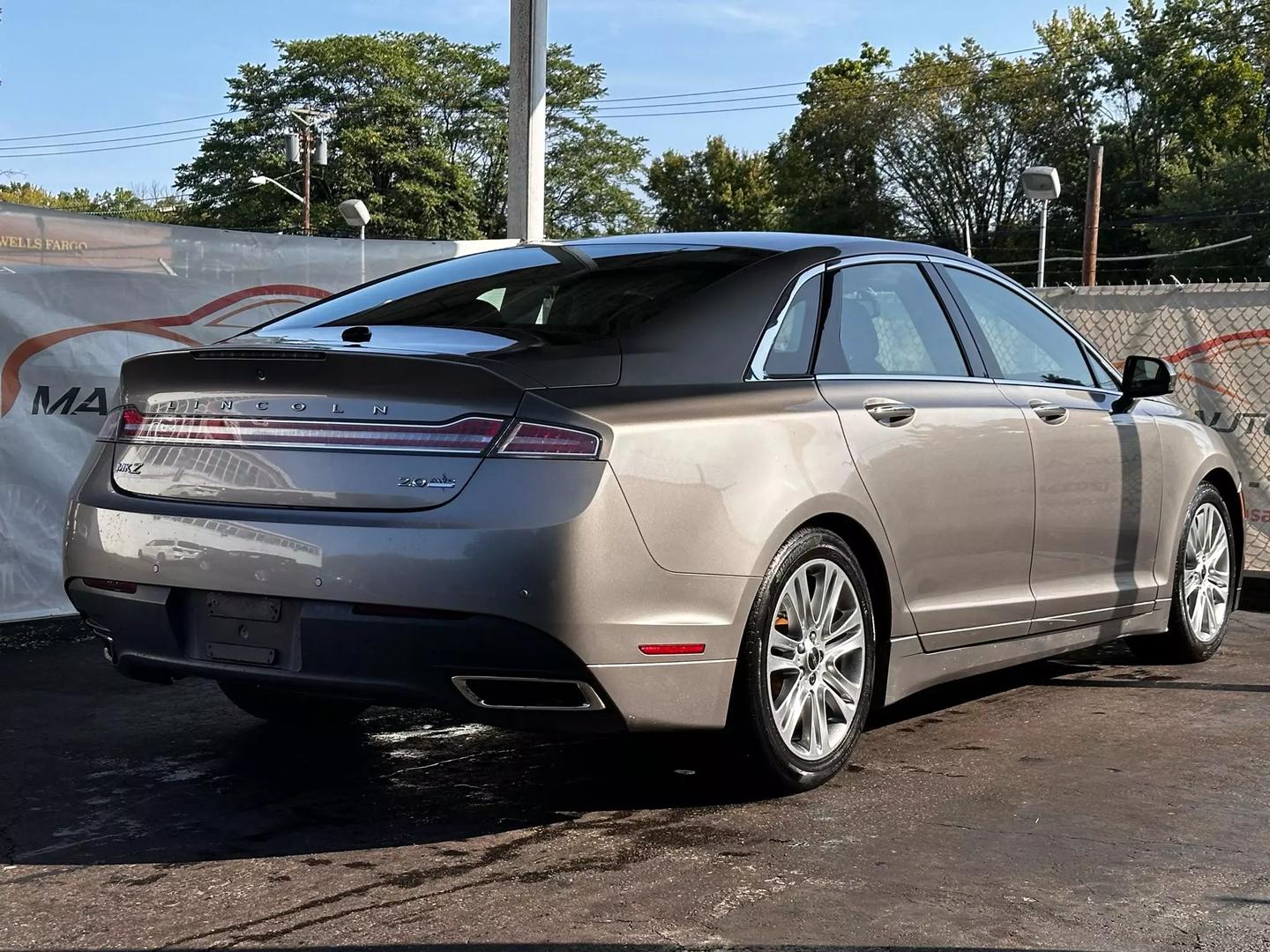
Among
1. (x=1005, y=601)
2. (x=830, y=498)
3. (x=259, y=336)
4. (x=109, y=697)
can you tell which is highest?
(x=259, y=336)

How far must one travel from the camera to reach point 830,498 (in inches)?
169

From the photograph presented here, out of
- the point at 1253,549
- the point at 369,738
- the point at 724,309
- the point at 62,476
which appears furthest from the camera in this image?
the point at 1253,549

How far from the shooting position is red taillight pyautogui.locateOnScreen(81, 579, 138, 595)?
4.12 metres

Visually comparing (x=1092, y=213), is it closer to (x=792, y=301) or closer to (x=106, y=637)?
(x=792, y=301)

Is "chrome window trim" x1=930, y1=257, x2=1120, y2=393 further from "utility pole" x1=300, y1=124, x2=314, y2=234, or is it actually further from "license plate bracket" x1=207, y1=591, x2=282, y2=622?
"utility pole" x1=300, y1=124, x2=314, y2=234

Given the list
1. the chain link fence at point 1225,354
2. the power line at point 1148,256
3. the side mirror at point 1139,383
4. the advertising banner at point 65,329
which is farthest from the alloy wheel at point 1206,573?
the power line at point 1148,256

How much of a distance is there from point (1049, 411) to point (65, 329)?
4.47m

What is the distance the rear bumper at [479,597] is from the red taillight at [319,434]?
11cm

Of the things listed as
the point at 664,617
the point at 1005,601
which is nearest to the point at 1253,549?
the point at 1005,601

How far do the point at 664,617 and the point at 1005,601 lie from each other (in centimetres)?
174

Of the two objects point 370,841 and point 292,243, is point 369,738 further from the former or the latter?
point 292,243

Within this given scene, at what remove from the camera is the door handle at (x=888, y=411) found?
4.62 metres

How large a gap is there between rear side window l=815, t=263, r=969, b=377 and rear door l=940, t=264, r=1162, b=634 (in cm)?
21

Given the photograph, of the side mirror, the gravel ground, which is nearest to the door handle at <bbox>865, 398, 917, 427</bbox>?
the gravel ground
